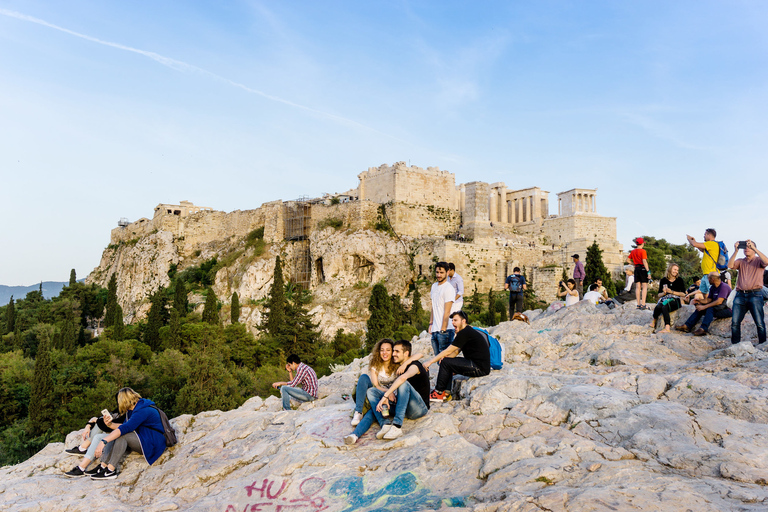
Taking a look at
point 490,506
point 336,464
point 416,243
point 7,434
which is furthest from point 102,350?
point 490,506

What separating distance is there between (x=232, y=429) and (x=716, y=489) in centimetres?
544

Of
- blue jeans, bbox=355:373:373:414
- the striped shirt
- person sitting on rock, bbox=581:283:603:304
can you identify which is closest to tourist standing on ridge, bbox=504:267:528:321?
person sitting on rock, bbox=581:283:603:304

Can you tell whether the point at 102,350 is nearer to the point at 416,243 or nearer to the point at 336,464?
the point at 416,243

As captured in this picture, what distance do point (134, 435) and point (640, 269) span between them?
9.44m

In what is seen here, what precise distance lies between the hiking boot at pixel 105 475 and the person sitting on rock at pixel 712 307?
8.74 meters

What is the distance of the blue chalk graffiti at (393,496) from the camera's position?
185 inches

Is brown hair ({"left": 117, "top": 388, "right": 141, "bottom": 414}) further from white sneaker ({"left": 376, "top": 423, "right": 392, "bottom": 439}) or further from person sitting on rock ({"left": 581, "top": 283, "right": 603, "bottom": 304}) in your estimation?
person sitting on rock ({"left": 581, "top": 283, "right": 603, "bottom": 304})

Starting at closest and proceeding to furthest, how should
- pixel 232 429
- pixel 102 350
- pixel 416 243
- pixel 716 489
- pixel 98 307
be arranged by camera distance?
pixel 716 489 → pixel 232 429 → pixel 102 350 → pixel 416 243 → pixel 98 307

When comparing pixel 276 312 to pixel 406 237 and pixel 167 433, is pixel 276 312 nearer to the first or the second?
pixel 406 237

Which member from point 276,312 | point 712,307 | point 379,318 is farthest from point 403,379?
point 276,312

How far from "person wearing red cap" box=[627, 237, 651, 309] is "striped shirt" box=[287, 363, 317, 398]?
256 inches

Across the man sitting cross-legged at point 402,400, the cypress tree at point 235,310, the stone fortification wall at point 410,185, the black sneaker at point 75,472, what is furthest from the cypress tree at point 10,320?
the man sitting cross-legged at point 402,400

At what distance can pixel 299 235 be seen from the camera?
37594mm

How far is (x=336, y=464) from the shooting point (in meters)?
5.59
